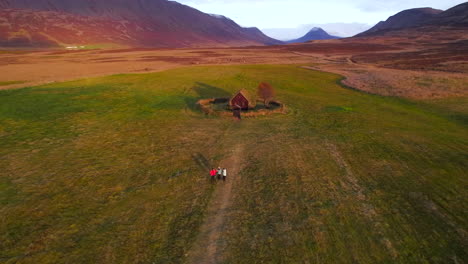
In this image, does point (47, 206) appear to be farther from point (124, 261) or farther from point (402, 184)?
point (402, 184)

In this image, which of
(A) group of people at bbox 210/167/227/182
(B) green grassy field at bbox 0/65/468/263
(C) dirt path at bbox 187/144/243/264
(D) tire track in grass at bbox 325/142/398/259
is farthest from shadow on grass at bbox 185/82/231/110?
(D) tire track in grass at bbox 325/142/398/259

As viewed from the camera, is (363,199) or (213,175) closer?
Answer: (363,199)

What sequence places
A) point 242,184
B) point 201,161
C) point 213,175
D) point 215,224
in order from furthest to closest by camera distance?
point 201,161, point 213,175, point 242,184, point 215,224

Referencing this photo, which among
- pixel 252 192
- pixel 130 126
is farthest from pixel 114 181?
pixel 130 126

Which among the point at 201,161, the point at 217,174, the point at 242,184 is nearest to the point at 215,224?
the point at 242,184

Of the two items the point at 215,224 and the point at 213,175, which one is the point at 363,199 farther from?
the point at 213,175

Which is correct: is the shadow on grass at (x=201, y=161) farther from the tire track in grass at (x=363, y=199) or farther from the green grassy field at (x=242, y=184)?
the tire track in grass at (x=363, y=199)
